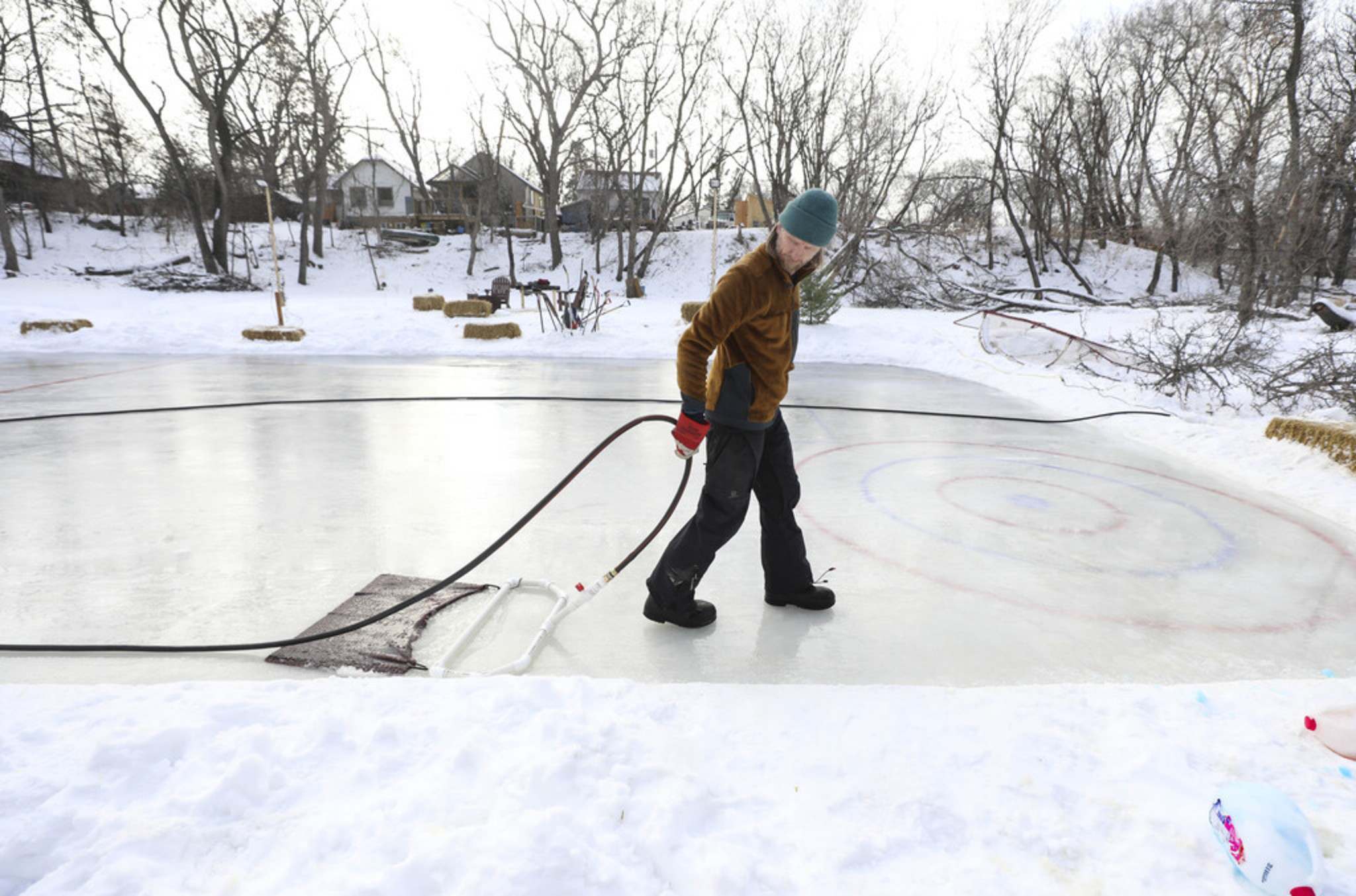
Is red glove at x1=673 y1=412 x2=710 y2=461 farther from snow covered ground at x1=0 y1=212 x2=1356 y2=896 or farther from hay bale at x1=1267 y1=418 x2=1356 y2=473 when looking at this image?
hay bale at x1=1267 y1=418 x2=1356 y2=473

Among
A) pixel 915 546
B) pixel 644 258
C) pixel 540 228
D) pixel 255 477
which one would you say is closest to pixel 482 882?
pixel 915 546

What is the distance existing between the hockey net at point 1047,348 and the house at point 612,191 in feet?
58.9

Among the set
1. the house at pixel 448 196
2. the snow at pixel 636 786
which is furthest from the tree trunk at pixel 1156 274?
the house at pixel 448 196

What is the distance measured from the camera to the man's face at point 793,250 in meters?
2.09

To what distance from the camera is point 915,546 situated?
3.34 metres

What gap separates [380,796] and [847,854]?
3.25 feet

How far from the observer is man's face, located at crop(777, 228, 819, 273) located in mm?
2092

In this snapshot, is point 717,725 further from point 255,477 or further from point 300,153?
point 300,153

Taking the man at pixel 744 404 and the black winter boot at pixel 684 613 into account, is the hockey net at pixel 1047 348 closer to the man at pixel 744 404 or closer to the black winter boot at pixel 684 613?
the man at pixel 744 404

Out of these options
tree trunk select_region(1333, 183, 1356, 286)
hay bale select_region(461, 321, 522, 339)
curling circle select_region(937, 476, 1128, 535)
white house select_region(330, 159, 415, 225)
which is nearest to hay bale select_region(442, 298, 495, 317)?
hay bale select_region(461, 321, 522, 339)

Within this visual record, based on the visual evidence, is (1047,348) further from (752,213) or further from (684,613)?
(752,213)

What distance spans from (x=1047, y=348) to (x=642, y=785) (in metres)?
9.04

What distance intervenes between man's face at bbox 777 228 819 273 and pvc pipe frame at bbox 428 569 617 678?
3.78 ft

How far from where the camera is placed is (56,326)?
1098 centimetres
